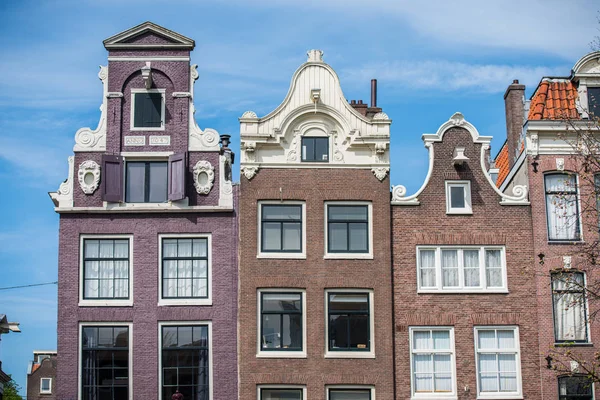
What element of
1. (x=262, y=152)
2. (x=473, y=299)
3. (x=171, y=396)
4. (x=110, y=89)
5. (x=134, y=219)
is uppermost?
(x=110, y=89)

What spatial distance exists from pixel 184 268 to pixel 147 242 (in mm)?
1456

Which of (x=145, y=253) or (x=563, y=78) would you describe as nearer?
(x=145, y=253)

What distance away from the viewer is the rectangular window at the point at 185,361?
31797 millimetres

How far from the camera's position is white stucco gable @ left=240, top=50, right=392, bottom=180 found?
3338 cm

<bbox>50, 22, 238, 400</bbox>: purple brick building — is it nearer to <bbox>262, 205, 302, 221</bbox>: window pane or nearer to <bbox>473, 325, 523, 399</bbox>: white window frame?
<bbox>262, 205, 302, 221</bbox>: window pane

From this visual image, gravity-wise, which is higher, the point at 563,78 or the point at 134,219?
the point at 563,78

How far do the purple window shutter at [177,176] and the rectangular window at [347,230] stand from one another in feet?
15.8

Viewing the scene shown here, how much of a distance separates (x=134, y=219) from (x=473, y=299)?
1123 cm

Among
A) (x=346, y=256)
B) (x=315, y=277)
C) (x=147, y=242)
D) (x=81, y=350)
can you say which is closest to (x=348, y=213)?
(x=346, y=256)

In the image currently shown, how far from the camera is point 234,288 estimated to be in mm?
32344

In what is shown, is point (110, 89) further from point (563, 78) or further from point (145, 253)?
point (563, 78)

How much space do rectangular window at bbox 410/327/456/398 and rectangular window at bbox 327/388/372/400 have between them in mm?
1488

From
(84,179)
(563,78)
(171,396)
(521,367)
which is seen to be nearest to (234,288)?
(171,396)

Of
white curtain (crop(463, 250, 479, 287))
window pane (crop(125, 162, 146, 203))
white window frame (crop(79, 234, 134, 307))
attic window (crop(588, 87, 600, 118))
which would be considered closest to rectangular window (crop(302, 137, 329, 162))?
window pane (crop(125, 162, 146, 203))
